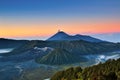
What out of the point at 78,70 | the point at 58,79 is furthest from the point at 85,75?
the point at 58,79

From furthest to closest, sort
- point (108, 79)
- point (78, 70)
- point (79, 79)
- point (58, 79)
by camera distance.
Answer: point (58, 79), point (78, 70), point (79, 79), point (108, 79)

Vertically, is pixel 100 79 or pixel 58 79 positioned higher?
pixel 100 79

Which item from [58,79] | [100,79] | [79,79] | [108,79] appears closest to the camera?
[100,79]

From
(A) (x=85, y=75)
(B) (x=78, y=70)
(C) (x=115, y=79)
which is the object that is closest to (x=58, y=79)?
(B) (x=78, y=70)

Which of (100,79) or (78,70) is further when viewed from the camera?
(78,70)

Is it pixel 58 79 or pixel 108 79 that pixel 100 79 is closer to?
pixel 108 79

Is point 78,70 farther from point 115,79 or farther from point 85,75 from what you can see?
point 115,79

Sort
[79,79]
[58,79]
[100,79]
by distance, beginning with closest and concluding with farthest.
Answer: [100,79], [79,79], [58,79]

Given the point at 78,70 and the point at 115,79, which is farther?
the point at 78,70

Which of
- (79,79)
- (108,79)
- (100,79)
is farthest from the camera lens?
(79,79)
